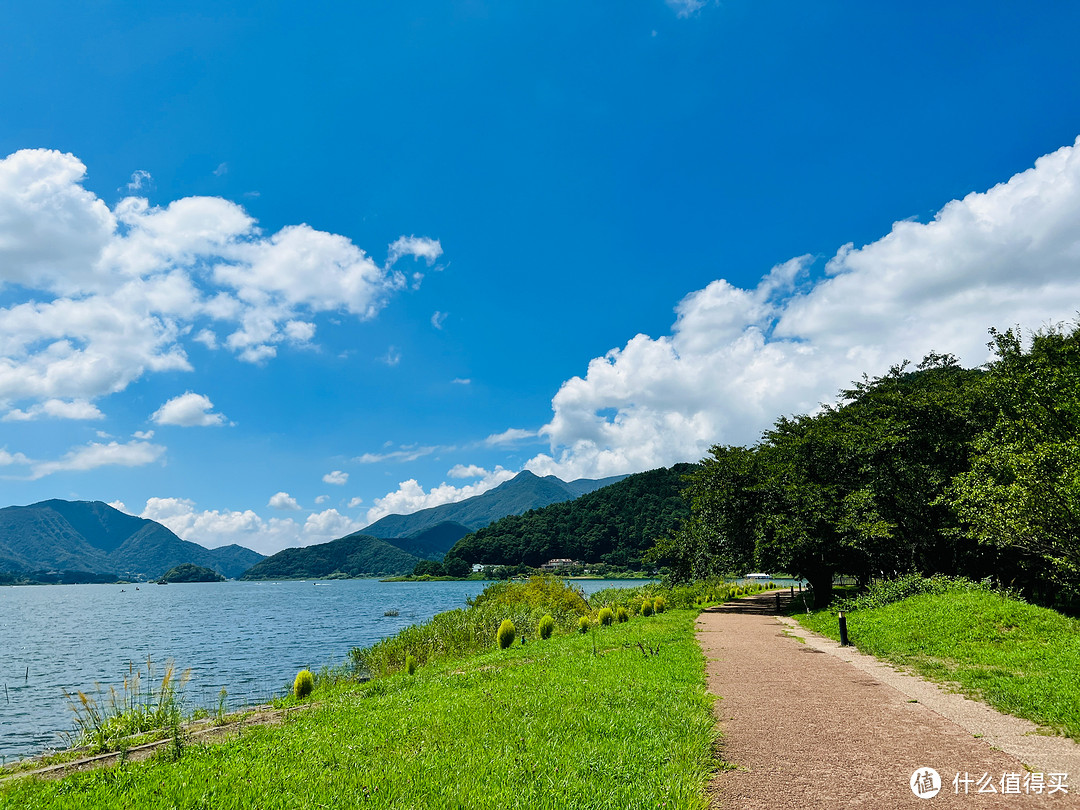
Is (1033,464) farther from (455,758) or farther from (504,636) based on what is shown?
(455,758)

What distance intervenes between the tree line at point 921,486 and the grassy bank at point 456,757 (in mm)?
14766

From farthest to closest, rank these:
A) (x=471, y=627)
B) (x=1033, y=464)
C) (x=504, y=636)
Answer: (x=471, y=627) < (x=504, y=636) < (x=1033, y=464)

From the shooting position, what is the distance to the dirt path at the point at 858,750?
5926 mm

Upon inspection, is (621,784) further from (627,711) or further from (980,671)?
(980,671)

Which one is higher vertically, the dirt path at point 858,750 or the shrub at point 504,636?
the dirt path at point 858,750

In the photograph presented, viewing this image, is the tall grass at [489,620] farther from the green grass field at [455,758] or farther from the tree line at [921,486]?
the green grass field at [455,758]

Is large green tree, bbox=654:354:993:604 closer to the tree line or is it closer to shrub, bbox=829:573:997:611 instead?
the tree line

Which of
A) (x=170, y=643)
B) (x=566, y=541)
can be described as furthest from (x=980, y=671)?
(x=566, y=541)

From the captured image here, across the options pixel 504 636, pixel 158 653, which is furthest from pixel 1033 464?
pixel 158 653

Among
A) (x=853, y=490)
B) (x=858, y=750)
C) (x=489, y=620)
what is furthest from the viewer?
(x=853, y=490)

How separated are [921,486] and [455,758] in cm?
2570

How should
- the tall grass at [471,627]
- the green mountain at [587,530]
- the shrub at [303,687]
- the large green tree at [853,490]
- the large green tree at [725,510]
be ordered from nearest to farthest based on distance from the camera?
the shrub at [303,687]
the tall grass at [471,627]
the large green tree at [853,490]
the large green tree at [725,510]
the green mountain at [587,530]

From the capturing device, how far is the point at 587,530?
487 ft

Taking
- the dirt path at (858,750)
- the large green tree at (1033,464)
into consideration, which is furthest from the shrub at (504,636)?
the large green tree at (1033,464)
